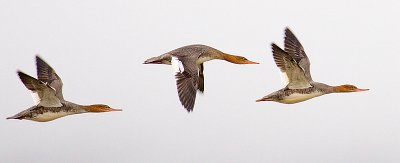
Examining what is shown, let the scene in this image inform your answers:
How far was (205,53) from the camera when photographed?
2264 centimetres

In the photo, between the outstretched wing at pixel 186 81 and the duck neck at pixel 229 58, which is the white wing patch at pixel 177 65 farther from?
the duck neck at pixel 229 58

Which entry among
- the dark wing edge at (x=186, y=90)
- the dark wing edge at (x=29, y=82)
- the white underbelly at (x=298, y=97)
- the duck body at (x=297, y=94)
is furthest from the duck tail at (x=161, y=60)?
the white underbelly at (x=298, y=97)

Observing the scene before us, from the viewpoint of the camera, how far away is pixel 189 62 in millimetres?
21078

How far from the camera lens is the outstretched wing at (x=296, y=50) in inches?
913

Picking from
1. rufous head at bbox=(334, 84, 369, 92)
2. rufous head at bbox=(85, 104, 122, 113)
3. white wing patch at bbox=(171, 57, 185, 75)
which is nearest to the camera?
white wing patch at bbox=(171, 57, 185, 75)

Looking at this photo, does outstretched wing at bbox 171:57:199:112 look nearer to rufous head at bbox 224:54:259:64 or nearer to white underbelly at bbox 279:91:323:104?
white underbelly at bbox 279:91:323:104

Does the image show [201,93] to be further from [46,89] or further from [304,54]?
[46,89]

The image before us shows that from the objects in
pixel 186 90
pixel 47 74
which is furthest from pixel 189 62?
pixel 47 74

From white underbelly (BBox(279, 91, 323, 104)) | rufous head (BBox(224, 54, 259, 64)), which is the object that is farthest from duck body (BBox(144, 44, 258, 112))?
white underbelly (BBox(279, 91, 323, 104))

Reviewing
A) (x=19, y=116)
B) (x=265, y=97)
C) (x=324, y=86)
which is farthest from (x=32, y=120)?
(x=324, y=86)

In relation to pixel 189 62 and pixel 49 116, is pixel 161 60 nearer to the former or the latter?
pixel 189 62

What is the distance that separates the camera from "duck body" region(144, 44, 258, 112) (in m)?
19.7

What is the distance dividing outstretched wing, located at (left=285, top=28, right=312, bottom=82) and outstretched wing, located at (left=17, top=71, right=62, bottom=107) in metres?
5.83

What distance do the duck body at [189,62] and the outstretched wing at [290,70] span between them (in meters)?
1.82
